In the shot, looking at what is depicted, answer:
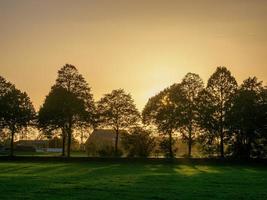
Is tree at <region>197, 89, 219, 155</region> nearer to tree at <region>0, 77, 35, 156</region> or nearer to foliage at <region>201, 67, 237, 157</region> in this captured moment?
foliage at <region>201, 67, 237, 157</region>

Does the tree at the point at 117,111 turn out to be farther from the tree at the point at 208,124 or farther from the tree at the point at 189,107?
the tree at the point at 208,124

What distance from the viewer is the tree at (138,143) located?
291ft

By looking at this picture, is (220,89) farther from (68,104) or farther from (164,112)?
(68,104)

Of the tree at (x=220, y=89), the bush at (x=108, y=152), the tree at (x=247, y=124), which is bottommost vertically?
the bush at (x=108, y=152)

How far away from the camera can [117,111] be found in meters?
99.1

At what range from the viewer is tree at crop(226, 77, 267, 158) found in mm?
83875

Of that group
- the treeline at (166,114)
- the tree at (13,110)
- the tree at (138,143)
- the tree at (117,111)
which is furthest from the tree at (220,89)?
the tree at (13,110)

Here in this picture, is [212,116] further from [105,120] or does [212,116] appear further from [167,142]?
[105,120]

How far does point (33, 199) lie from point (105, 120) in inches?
2825

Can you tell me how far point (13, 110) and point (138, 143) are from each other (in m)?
26.7

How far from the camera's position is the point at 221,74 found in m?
89.2

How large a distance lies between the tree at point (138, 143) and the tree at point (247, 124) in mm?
14008

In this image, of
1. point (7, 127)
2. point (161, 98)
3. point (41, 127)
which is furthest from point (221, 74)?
point (7, 127)

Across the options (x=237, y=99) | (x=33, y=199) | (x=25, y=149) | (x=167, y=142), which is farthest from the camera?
(x=25, y=149)
